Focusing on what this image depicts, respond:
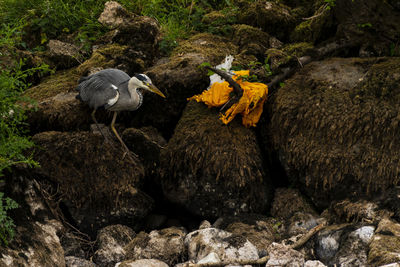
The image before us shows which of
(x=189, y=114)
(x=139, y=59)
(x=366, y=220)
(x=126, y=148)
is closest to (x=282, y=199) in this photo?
(x=366, y=220)

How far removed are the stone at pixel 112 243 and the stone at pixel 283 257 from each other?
142 centimetres

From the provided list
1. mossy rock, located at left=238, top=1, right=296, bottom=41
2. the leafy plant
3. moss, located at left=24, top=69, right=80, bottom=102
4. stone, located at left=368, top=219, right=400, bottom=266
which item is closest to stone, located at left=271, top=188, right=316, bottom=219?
stone, located at left=368, top=219, right=400, bottom=266

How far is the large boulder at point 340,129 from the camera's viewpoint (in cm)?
459

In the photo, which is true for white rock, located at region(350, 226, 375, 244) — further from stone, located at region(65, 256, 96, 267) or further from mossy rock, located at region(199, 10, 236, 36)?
mossy rock, located at region(199, 10, 236, 36)

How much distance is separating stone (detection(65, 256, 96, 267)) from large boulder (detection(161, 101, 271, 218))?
1246mm

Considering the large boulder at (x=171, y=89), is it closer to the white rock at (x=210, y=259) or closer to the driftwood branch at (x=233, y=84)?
the driftwood branch at (x=233, y=84)

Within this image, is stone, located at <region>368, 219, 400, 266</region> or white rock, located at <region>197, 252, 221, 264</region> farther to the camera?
white rock, located at <region>197, 252, 221, 264</region>

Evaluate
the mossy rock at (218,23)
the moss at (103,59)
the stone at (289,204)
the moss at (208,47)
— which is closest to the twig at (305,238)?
the stone at (289,204)

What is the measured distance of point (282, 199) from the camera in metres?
4.98

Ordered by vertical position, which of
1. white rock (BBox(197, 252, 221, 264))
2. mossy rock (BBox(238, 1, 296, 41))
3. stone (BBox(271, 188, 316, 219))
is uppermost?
mossy rock (BBox(238, 1, 296, 41))

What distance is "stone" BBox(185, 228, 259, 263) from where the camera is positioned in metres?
3.82

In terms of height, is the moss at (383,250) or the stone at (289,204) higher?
the moss at (383,250)

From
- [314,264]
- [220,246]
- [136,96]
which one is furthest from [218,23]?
[314,264]

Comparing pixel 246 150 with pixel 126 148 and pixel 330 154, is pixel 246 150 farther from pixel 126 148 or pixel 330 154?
pixel 126 148
